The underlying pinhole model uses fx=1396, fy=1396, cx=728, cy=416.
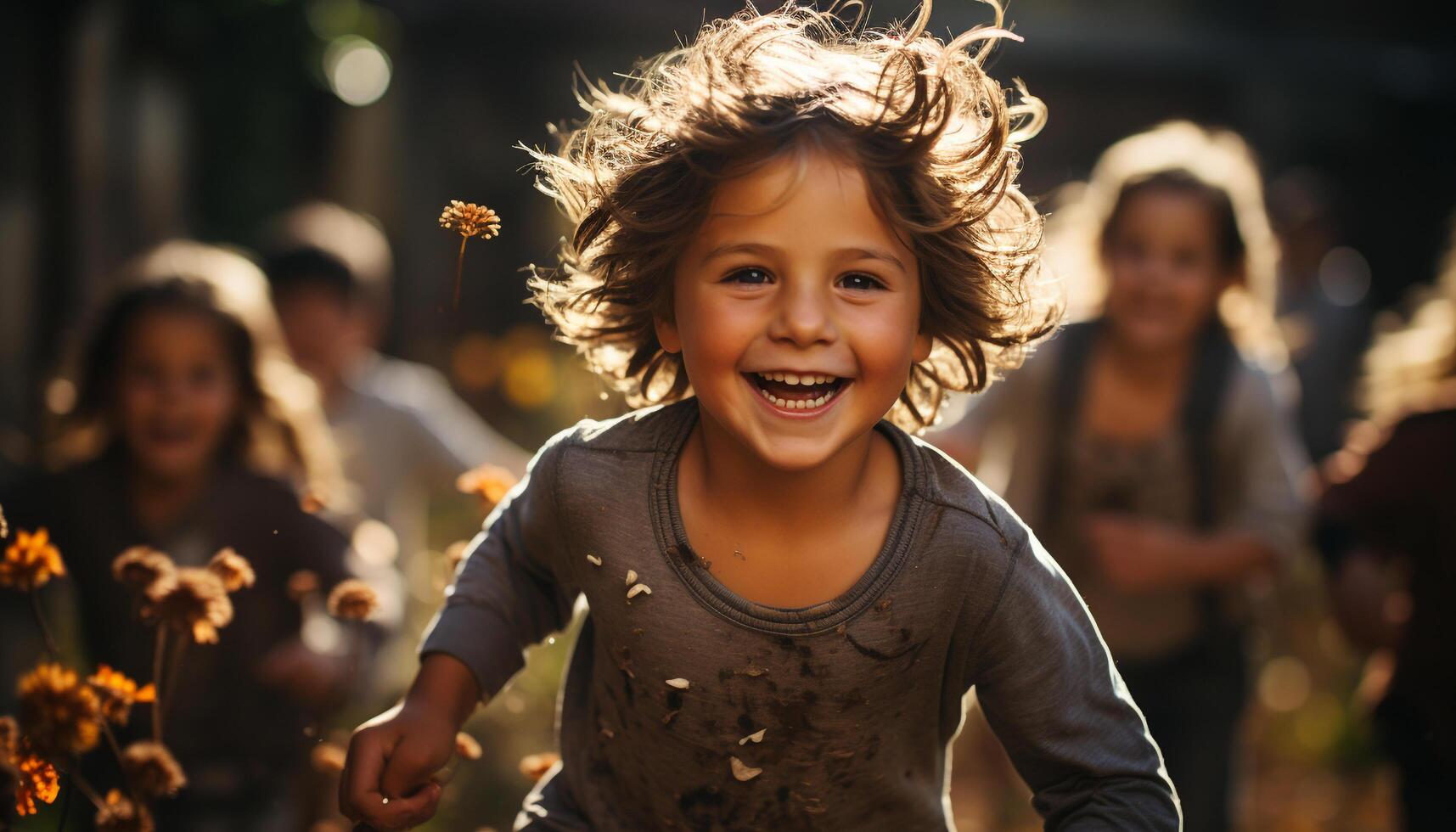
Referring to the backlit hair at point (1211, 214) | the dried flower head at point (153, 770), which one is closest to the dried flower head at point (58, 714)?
the dried flower head at point (153, 770)

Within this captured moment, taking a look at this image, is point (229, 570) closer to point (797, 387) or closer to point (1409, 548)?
point (797, 387)

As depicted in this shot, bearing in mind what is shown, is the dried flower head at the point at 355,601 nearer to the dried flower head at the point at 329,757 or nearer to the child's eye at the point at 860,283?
the dried flower head at the point at 329,757

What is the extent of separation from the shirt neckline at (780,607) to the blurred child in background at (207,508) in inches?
46.6

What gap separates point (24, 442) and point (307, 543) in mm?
3280

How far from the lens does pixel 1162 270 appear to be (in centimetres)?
382

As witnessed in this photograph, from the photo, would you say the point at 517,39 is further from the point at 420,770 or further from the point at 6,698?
the point at 420,770

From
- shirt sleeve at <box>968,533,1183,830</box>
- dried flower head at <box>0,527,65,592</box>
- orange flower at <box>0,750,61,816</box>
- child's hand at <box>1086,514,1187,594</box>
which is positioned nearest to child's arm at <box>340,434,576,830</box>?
orange flower at <box>0,750,61,816</box>

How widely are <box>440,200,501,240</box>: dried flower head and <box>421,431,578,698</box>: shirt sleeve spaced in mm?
355

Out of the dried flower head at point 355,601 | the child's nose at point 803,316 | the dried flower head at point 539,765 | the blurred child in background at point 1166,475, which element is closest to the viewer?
the child's nose at point 803,316

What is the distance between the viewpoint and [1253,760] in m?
6.23

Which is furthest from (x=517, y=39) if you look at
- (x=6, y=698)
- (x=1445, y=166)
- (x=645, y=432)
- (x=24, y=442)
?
(x=645, y=432)

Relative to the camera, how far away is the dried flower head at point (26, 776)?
1.90 metres

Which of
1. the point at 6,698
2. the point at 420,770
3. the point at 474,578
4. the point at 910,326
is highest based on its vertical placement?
the point at 910,326

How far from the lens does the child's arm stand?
1896mm
